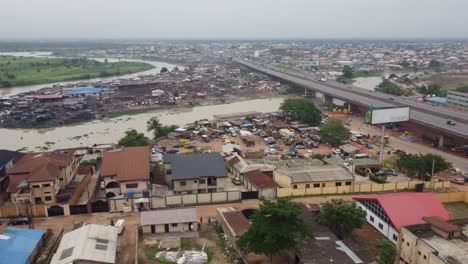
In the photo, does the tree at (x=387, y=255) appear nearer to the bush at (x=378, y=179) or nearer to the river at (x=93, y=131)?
the bush at (x=378, y=179)

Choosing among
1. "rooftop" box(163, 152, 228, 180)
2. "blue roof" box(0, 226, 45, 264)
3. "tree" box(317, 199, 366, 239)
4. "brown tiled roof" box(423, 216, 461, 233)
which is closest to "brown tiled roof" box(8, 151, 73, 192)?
"blue roof" box(0, 226, 45, 264)

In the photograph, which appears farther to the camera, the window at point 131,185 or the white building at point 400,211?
the window at point 131,185

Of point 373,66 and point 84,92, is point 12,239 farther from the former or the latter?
point 373,66

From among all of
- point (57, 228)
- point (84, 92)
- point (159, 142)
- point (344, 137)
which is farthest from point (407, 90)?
point (57, 228)

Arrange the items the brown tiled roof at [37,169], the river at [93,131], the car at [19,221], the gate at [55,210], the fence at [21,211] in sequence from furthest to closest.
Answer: the river at [93,131], the brown tiled roof at [37,169], the gate at [55,210], the fence at [21,211], the car at [19,221]

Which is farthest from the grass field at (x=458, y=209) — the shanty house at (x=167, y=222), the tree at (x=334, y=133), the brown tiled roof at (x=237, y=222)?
the shanty house at (x=167, y=222)

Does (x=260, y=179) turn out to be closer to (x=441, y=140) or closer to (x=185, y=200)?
(x=185, y=200)

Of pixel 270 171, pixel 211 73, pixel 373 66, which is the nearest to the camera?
pixel 270 171
